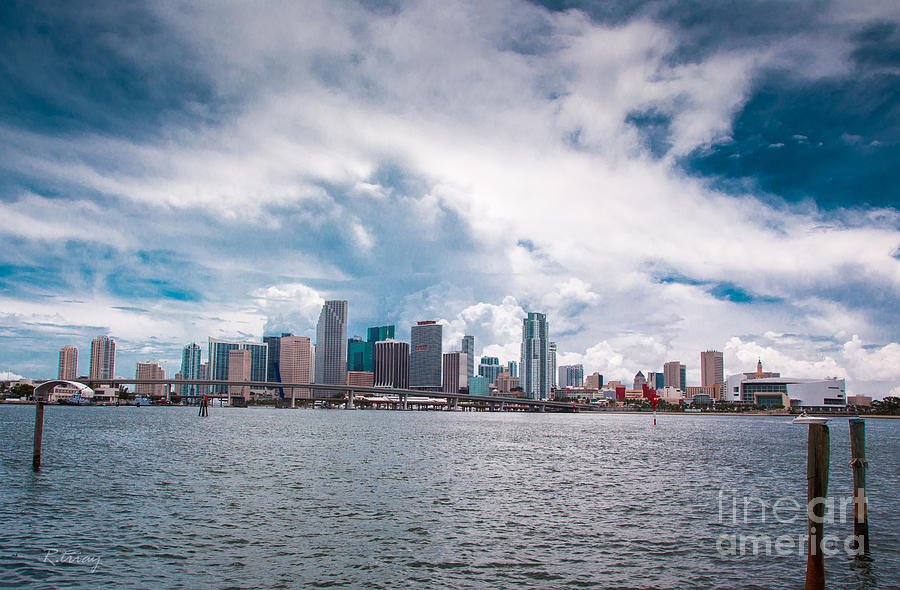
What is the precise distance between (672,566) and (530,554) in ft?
18.4

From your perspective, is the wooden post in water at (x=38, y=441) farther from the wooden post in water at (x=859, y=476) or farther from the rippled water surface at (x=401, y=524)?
the wooden post in water at (x=859, y=476)

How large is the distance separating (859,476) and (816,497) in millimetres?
8928

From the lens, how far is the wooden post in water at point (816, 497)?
64.4ft

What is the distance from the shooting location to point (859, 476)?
86.4 ft

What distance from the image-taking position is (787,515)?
35938mm

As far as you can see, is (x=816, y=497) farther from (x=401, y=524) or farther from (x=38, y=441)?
(x=38, y=441)

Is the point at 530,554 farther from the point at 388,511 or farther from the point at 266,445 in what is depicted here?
the point at 266,445

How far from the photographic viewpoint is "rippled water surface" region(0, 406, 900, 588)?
77.0 ft

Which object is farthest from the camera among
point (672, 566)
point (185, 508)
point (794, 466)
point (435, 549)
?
point (794, 466)

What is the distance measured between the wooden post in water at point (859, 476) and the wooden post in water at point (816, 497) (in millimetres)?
6115

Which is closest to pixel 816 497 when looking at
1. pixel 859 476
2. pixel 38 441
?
pixel 859 476

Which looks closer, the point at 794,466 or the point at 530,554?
the point at 530,554

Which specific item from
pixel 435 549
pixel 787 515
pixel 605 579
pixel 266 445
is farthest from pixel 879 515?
pixel 266 445

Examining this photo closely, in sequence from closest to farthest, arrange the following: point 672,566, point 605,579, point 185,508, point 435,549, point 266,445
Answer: point 605,579 → point 672,566 → point 435,549 → point 185,508 → point 266,445
